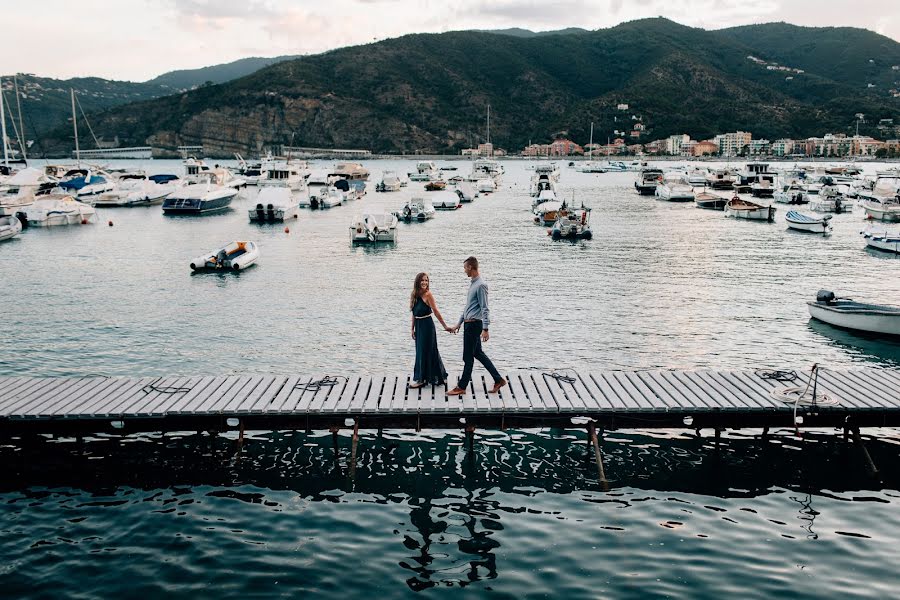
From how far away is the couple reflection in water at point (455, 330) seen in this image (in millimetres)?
13055

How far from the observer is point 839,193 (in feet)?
276

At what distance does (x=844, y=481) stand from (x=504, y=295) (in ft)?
64.6

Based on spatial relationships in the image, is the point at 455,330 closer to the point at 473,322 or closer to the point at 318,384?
the point at 473,322

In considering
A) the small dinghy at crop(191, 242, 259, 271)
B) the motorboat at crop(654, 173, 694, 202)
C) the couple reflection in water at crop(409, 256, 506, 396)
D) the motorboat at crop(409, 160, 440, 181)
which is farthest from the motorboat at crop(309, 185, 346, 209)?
the couple reflection in water at crop(409, 256, 506, 396)

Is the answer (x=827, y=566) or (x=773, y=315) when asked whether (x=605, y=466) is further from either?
(x=773, y=315)

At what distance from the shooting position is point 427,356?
47.3 ft

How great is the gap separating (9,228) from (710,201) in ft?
223

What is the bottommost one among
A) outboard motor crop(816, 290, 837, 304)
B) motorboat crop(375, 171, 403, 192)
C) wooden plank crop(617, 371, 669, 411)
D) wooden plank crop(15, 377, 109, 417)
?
outboard motor crop(816, 290, 837, 304)

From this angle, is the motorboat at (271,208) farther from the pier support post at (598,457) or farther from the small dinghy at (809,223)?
the pier support post at (598,457)

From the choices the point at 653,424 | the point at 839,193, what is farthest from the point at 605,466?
the point at 839,193

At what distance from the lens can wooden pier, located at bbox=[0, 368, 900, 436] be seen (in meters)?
13.3

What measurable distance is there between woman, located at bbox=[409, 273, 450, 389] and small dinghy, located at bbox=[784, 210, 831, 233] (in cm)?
5048

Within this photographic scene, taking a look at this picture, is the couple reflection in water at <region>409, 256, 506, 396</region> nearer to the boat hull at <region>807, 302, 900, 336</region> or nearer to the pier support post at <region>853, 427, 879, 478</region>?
the pier support post at <region>853, 427, 879, 478</region>

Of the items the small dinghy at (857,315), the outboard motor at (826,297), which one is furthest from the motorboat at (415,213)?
the outboard motor at (826,297)
